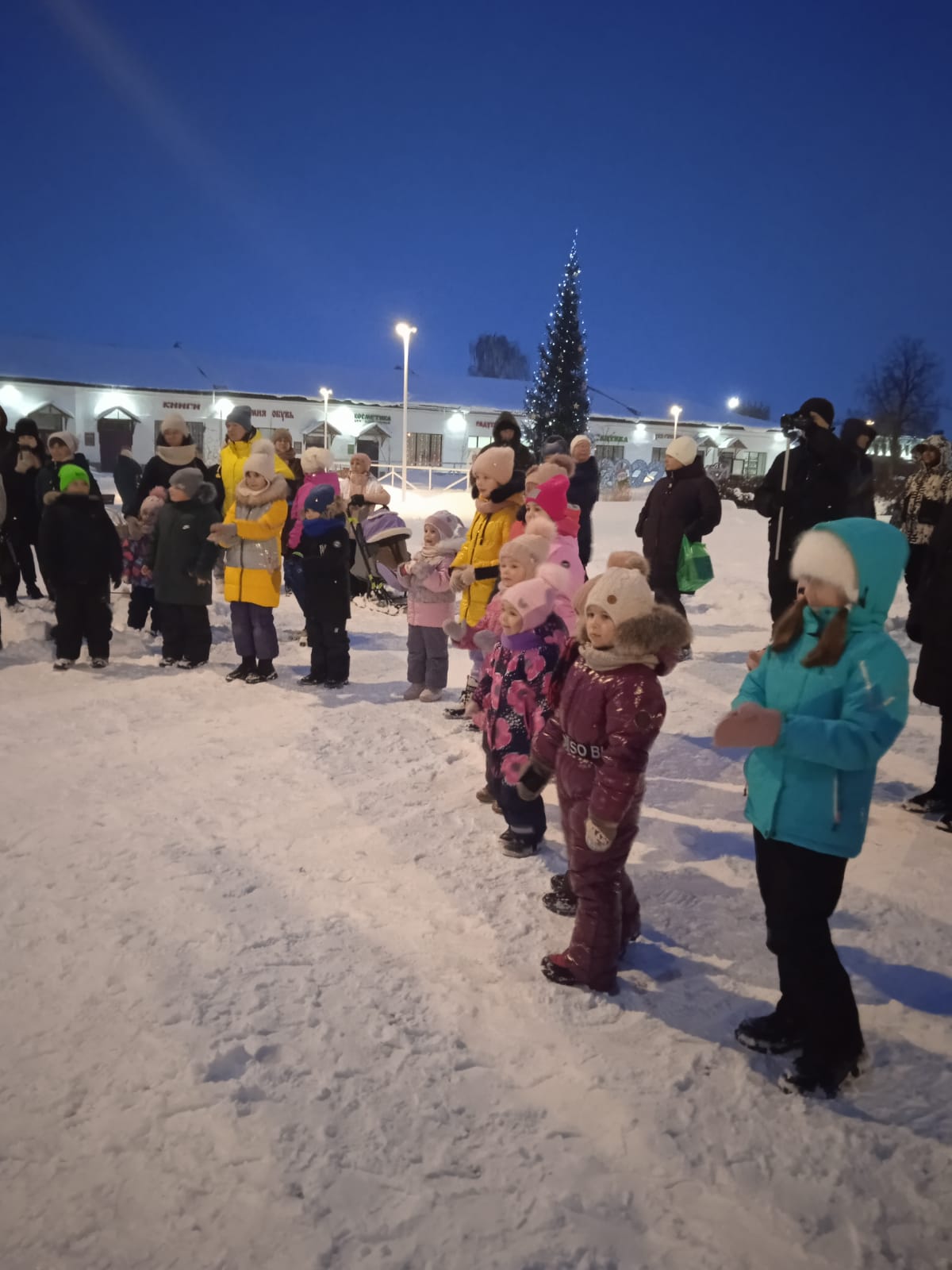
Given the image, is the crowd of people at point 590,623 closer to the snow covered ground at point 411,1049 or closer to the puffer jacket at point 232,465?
the puffer jacket at point 232,465

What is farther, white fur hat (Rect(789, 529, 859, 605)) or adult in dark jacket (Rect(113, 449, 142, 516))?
adult in dark jacket (Rect(113, 449, 142, 516))

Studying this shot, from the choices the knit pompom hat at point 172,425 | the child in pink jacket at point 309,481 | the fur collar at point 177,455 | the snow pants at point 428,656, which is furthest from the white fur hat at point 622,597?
the fur collar at point 177,455

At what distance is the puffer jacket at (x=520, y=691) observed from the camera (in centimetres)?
418

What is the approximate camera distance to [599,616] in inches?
122

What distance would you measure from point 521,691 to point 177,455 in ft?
18.2

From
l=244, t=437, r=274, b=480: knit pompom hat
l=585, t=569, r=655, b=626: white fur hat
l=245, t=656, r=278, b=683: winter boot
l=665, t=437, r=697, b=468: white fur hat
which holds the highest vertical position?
l=665, t=437, r=697, b=468: white fur hat

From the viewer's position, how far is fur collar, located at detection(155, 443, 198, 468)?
322 inches

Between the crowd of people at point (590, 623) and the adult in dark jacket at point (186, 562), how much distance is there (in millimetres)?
23

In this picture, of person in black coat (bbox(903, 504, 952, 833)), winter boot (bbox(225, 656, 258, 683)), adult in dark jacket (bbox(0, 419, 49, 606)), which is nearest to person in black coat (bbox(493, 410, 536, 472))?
winter boot (bbox(225, 656, 258, 683))

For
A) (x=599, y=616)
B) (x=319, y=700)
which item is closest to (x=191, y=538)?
(x=319, y=700)

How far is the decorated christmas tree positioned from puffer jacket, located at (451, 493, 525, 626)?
81.6 feet

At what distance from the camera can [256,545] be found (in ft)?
23.8

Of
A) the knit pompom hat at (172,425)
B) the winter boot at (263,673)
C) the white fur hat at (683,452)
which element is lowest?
the winter boot at (263,673)

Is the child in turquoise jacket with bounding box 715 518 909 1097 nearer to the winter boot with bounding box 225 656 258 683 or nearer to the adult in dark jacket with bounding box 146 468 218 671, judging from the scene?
the winter boot with bounding box 225 656 258 683
